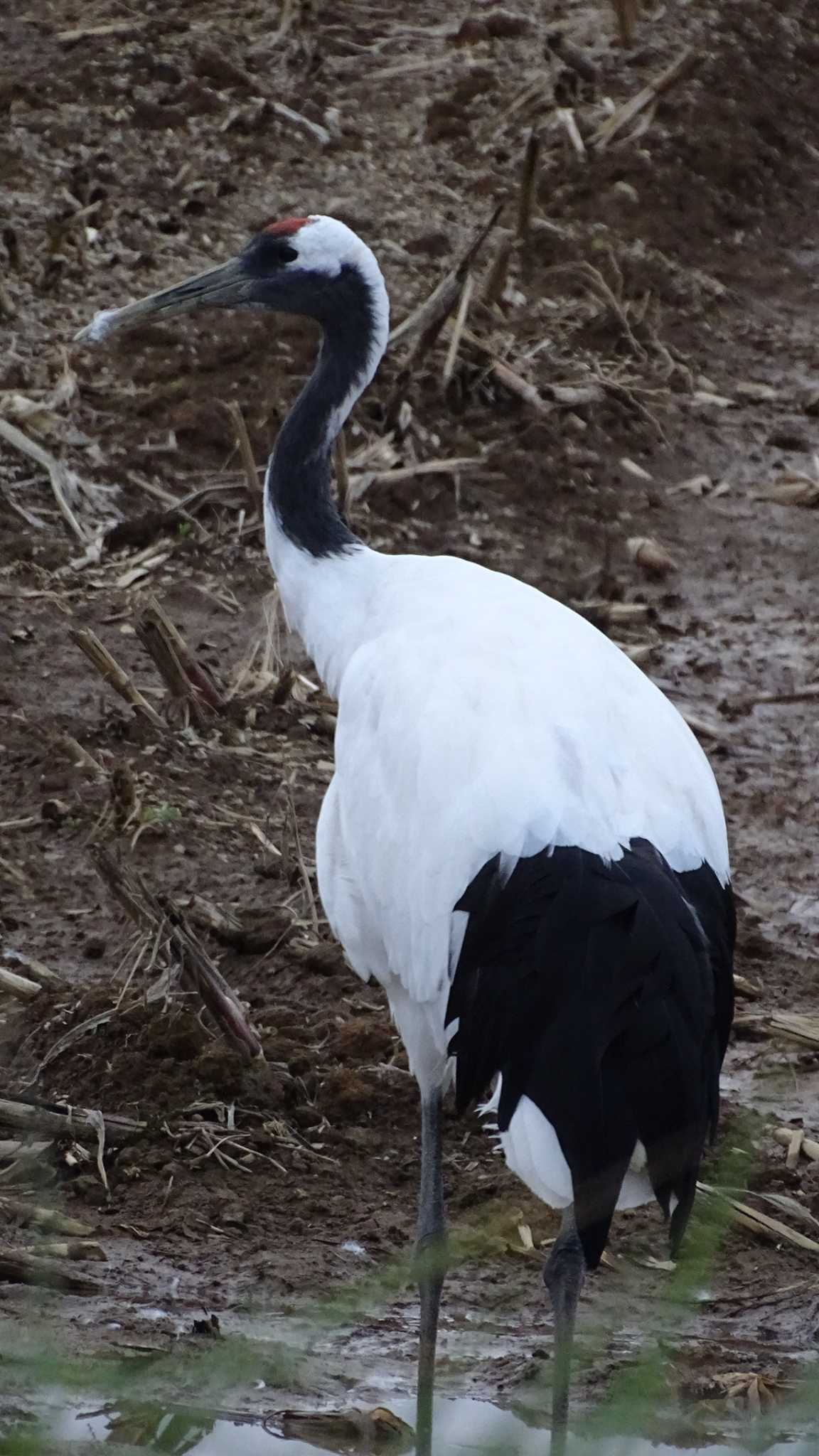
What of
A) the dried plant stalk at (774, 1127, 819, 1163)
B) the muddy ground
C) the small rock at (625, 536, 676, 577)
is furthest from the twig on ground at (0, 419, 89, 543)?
the dried plant stalk at (774, 1127, 819, 1163)

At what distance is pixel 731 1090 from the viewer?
5480 millimetres

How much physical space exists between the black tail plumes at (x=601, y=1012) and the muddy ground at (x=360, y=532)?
0.38 m

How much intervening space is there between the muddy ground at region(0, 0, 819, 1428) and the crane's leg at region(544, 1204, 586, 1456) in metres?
0.26

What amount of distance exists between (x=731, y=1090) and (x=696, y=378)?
15.1 feet

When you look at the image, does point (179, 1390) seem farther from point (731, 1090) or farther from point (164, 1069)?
point (731, 1090)

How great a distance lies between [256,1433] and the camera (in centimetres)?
445

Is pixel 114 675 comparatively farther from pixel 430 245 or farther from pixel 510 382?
pixel 430 245

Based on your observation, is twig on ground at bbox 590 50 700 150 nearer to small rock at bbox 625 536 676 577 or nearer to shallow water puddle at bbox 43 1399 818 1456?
small rock at bbox 625 536 676 577

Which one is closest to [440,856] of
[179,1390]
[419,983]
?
[419,983]

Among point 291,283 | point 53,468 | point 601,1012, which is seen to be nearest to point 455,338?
point 53,468

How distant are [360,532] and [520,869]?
12.7 feet

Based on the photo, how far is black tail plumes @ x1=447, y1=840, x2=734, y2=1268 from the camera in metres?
3.73

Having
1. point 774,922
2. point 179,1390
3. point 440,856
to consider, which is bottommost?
point 774,922

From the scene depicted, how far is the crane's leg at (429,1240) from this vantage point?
4.45 meters
